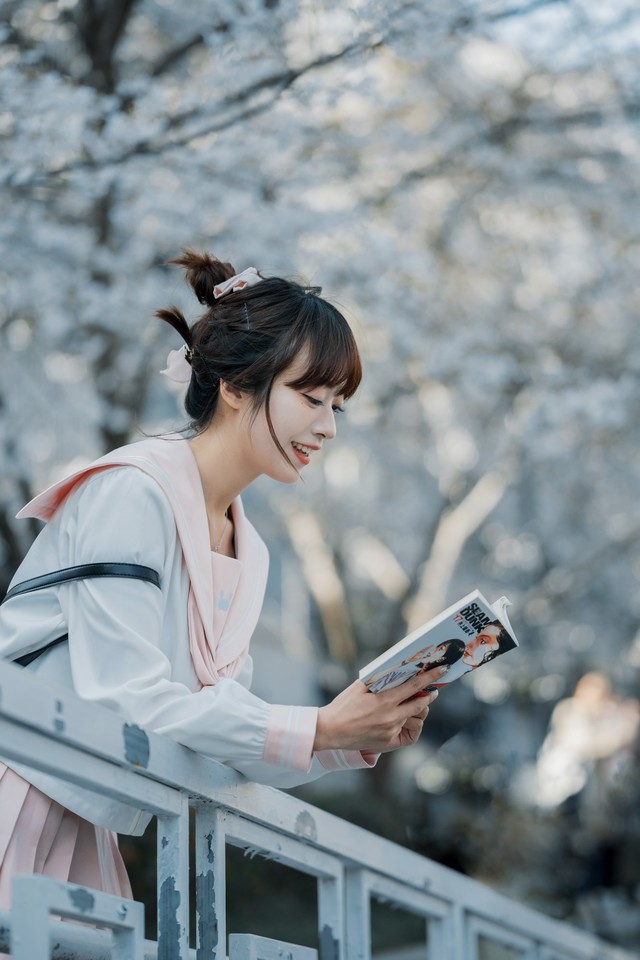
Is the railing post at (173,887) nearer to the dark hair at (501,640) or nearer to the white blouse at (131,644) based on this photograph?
the white blouse at (131,644)

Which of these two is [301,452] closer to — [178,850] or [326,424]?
[326,424]

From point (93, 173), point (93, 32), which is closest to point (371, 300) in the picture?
point (93, 32)

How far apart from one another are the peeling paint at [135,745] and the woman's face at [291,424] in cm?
62

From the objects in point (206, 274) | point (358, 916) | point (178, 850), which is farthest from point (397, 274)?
point (178, 850)

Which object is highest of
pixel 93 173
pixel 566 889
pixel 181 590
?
pixel 93 173

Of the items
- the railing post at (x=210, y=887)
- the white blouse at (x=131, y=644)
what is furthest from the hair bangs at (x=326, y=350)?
the railing post at (x=210, y=887)

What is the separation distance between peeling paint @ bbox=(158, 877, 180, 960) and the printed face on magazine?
0.55 metres

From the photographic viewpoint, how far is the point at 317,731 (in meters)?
1.89

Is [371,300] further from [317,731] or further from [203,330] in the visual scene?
[317,731]

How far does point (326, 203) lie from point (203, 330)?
498 centimetres

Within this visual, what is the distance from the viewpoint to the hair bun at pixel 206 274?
7.55ft

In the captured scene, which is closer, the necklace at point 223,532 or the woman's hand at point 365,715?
the woman's hand at point 365,715

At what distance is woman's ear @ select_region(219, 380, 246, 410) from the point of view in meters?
2.12

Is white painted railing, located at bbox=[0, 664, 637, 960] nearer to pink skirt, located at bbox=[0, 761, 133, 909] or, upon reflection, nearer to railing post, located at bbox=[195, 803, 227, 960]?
railing post, located at bbox=[195, 803, 227, 960]
